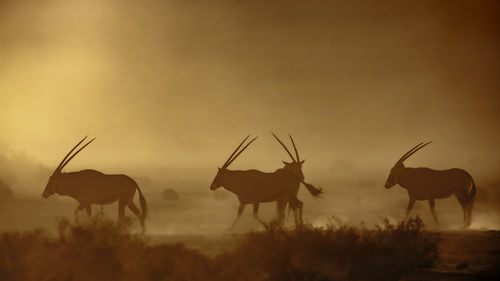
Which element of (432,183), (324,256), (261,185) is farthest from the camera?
(432,183)

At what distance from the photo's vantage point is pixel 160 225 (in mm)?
29500

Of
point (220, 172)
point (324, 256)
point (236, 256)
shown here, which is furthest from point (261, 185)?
point (324, 256)

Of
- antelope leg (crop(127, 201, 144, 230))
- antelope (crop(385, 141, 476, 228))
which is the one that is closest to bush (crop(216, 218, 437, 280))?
antelope leg (crop(127, 201, 144, 230))

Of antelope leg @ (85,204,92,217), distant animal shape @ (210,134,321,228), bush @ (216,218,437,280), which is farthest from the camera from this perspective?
distant animal shape @ (210,134,321,228)

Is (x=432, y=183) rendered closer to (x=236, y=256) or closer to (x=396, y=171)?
(x=396, y=171)

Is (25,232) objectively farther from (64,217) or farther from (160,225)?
(160,225)

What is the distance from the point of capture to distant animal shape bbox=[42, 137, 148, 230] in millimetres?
27375

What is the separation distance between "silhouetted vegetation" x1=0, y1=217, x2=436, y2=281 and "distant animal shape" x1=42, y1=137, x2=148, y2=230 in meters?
5.29

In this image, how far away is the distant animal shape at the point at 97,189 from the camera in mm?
27375

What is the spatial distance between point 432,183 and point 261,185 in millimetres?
6074

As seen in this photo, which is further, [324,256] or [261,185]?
[261,185]

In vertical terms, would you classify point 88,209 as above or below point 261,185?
below

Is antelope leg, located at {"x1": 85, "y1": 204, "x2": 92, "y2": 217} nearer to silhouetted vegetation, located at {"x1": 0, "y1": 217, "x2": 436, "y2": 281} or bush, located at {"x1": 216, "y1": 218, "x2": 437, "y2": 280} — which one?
silhouetted vegetation, located at {"x1": 0, "y1": 217, "x2": 436, "y2": 281}

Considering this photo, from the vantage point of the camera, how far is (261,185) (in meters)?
29.1
